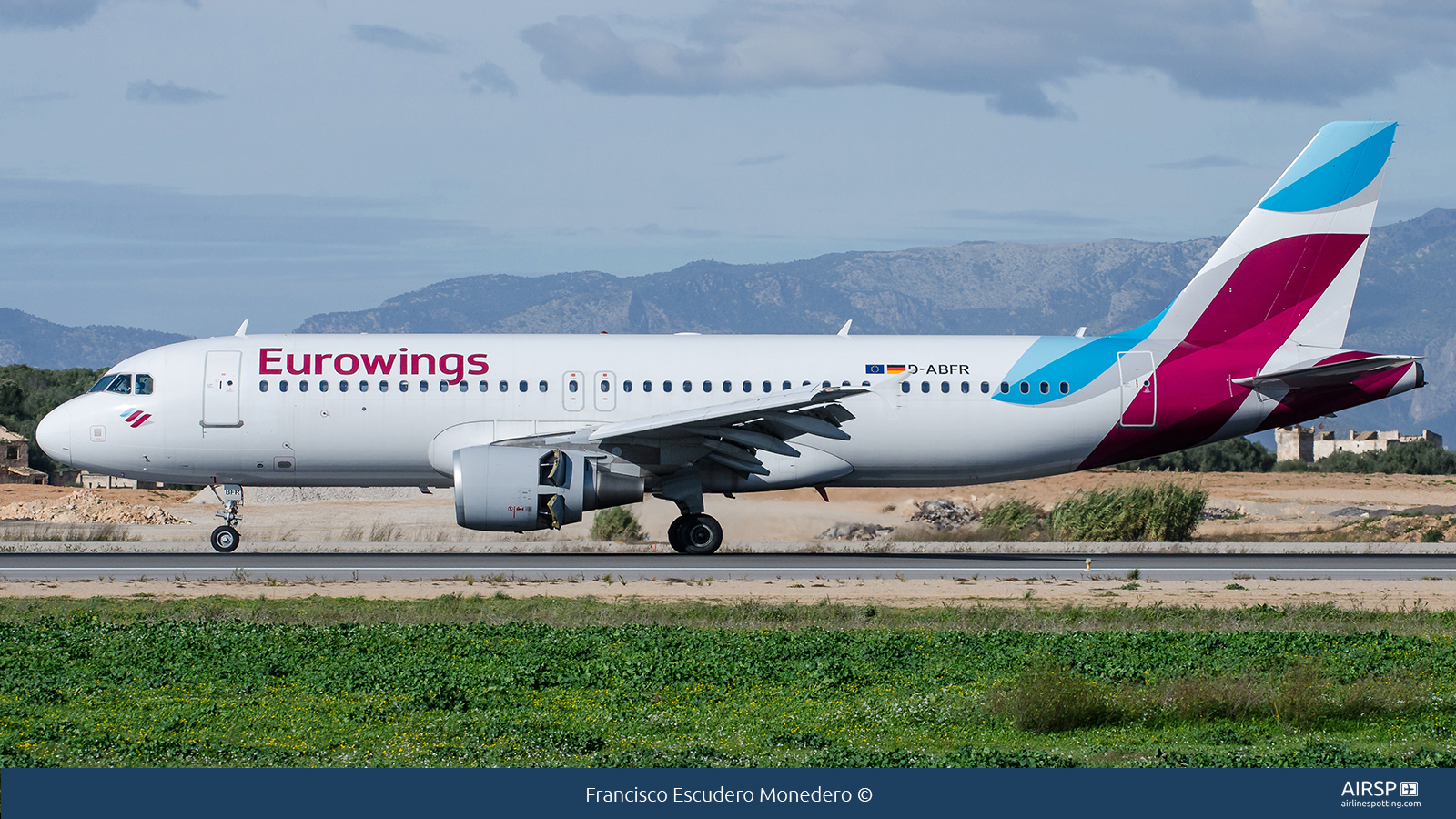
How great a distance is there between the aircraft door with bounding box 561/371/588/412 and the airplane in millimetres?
32

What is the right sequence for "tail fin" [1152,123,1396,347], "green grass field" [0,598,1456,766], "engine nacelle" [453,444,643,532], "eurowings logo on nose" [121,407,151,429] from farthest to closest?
"tail fin" [1152,123,1396,347] < "eurowings logo on nose" [121,407,151,429] < "engine nacelle" [453,444,643,532] < "green grass field" [0,598,1456,766]

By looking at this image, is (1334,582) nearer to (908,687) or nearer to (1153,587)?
(1153,587)

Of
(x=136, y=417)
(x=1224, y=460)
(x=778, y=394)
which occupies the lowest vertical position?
(x=136, y=417)

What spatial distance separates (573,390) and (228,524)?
6703mm

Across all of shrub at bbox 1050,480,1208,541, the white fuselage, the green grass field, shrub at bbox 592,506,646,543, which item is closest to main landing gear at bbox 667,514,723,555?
the white fuselage

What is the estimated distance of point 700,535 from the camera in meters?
26.0

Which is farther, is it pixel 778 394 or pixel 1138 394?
pixel 1138 394

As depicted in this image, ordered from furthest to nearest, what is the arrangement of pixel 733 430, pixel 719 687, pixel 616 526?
pixel 616 526 < pixel 733 430 < pixel 719 687

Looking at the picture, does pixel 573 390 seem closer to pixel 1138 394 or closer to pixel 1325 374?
pixel 1138 394

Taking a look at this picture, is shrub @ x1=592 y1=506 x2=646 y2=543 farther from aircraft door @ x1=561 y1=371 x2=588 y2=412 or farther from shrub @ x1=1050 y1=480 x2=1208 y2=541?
shrub @ x1=1050 y1=480 x2=1208 y2=541

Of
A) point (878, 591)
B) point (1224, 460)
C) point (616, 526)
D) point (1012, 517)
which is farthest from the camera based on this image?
point (1224, 460)

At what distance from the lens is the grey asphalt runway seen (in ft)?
72.0

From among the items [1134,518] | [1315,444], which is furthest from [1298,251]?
[1315,444]

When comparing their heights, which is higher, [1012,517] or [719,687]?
[1012,517]
